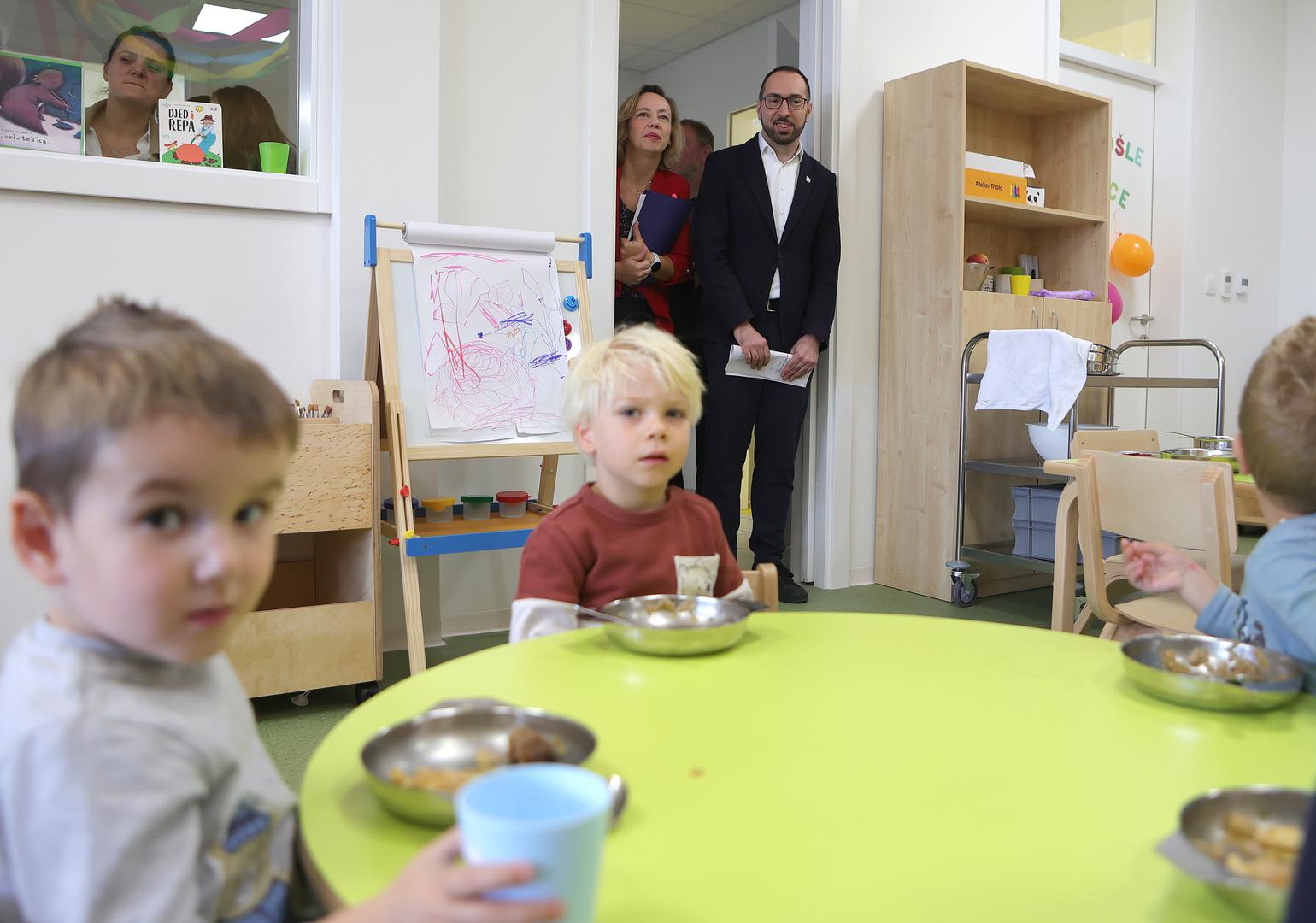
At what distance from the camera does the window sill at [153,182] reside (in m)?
2.36

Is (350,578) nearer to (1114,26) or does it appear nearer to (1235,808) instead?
(1235,808)

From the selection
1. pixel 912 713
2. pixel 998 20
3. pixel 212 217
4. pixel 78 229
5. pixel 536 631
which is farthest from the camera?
pixel 998 20

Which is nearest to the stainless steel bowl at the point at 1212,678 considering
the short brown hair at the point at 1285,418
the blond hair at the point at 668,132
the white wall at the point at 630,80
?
the short brown hair at the point at 1285,418

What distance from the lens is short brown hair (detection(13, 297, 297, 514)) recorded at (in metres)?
0.52

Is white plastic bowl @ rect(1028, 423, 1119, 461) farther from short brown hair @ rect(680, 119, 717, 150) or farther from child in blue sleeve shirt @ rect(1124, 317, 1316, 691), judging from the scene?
child in blue sleeve shirt @ rect(1124, 317, 1316, 691)

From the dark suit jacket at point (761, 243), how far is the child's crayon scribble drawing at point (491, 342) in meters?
0.87

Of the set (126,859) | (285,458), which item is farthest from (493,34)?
(126,859)

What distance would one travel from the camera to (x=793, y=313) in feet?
11.8

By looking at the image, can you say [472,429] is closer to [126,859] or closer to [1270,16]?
[126,859]

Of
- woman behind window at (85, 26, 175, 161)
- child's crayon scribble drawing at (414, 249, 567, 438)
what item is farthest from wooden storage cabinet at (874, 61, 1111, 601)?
woman behind window at (85, 26, 175, 161)

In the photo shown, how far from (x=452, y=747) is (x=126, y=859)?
9.2 inches

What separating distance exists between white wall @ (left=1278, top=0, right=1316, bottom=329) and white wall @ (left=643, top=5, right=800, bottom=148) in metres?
2.75

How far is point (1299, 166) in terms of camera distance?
559 cm

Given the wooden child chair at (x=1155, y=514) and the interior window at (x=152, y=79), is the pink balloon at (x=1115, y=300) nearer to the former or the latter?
the wooden child chair at (x=1155, y=514)
